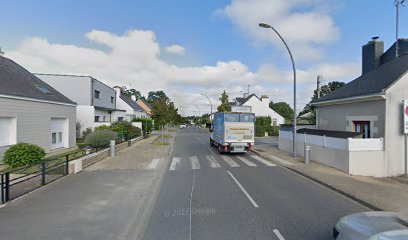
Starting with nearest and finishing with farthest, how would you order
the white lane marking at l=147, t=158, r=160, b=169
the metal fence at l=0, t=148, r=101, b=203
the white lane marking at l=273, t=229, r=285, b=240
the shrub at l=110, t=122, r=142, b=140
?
the white lane marking at l=273, t=229, r=285, b=240, the metal fence at l=0, t=148, r=101, b=203, the white lane marking at l=147, t=158, r=160, b=169, the shrub at l=110, t=122, r=142, b=140

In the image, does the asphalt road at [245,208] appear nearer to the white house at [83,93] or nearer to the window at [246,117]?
the window at [246,117]

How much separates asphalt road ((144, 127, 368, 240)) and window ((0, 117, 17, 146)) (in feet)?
32.3

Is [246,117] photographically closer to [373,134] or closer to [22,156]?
[373,134]

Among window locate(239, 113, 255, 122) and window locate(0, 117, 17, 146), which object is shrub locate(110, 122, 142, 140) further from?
window locate(239, 113, 255, 122)

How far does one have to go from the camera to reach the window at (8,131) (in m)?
13.1

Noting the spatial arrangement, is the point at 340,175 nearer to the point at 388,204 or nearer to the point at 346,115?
the point at 388,204

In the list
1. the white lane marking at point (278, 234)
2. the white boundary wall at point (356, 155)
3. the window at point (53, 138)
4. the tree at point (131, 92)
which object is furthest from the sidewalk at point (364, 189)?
the tree at point (131, 92)

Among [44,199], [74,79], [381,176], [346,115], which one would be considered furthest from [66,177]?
[74,79]

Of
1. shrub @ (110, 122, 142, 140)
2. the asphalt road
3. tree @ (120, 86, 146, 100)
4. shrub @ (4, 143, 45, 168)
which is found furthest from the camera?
tree @ (120, 86, 146, 100)

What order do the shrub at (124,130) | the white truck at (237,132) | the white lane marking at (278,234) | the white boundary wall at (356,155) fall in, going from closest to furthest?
the white lane marking at (278,234)
the white boundary wall at (356,155)
the white truck at (237,132)
the shrub at (124,130)

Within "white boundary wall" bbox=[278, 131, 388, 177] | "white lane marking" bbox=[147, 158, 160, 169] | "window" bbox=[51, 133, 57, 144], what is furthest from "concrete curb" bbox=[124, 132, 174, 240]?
"window" bbox=[51, 133, 57, 144]

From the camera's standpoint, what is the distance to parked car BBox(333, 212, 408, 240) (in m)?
2.99

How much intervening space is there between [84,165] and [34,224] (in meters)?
6.36

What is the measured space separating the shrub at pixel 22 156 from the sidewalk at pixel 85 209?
2.98 meters
